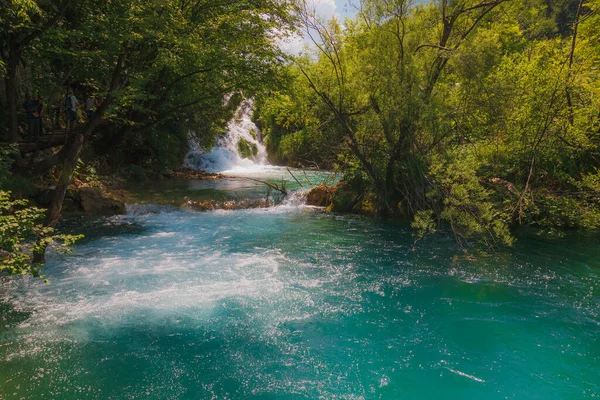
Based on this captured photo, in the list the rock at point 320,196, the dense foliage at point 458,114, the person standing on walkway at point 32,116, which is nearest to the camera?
the dense foliage at point 458,114

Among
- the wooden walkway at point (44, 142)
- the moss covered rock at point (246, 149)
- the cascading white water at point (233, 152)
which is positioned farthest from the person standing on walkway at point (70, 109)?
the moss covered rock at point (246, 149)

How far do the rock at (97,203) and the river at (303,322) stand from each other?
9.86 ft

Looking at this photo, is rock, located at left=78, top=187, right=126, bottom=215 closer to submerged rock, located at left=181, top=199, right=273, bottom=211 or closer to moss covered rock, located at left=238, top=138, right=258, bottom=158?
submerged rock, located at left=181, top=199, right=273, bottom=211

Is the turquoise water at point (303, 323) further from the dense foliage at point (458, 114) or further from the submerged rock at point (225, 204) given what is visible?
the submerged rock at point (225, 204)

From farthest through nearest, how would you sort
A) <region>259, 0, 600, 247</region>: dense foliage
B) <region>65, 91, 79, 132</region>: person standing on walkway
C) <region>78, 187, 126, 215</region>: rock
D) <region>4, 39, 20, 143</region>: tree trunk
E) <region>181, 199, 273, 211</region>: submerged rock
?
<region>181, 199, 273, 211</region>: submerged rock → <region>65, 91, 79, 132</region>: person standing on walkway → <region>78, 187, 126, 215</region>: rock → <region>259, 0, 600, 247</region>: dense foliage → <region>4, 39, 20, 143</region>: tree trunk

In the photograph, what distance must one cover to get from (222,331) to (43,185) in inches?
434

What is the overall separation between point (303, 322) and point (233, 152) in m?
23.2

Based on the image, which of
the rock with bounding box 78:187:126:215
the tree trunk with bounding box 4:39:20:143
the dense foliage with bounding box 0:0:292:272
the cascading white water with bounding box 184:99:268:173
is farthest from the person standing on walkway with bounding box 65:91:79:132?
the cascading white water with bounding box 184:99:268:173

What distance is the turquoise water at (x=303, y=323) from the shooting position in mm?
4590

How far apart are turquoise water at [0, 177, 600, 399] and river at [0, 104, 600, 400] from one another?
0.03m

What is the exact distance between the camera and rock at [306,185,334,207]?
51.7 feet

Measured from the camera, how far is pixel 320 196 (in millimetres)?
15891

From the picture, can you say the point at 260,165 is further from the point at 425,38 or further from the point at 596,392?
the point at 596,392

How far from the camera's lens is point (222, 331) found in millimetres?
5785
